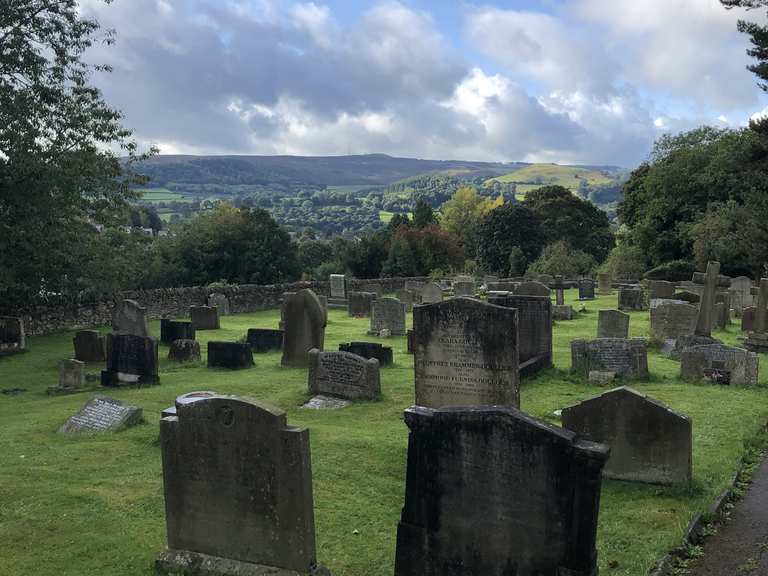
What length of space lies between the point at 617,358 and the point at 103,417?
9671 mm

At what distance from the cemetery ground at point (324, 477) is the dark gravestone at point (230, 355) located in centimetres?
124

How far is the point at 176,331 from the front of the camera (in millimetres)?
20484

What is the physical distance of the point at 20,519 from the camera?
7121mm

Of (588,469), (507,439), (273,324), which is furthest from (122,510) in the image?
(273,324)

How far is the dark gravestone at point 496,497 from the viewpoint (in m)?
5.10

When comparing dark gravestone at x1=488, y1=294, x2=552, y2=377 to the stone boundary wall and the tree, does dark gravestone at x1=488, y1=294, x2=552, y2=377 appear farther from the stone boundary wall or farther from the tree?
the tree

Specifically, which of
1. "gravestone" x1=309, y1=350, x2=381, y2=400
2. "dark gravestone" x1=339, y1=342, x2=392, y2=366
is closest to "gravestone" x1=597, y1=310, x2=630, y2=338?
"dark gravestone" x1=339, y1=342, x2=392, y2=366

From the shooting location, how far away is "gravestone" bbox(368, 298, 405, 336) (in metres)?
22.4

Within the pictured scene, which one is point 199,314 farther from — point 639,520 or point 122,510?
point 639,520

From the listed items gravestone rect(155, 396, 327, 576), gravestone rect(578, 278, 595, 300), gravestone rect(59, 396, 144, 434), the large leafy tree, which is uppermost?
the large leafy tree

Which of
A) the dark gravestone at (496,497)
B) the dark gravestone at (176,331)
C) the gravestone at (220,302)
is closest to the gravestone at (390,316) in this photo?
the dark gravestone at (176,331)

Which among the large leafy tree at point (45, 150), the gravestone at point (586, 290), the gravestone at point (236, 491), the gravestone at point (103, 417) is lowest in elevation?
the gravestone at point (586, 290)

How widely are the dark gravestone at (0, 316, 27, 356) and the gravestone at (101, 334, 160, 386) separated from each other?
671 cm

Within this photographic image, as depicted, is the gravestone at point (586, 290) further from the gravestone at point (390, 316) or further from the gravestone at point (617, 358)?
the gravestone at point (617, 358)
